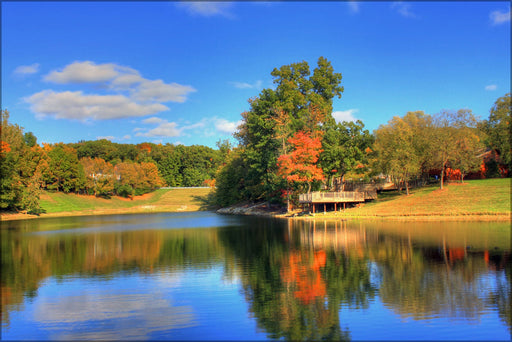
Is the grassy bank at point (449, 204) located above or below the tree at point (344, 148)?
below

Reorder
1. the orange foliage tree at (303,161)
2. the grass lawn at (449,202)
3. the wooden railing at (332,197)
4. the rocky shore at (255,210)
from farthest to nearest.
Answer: the rocky shore at (255,210), the orange foliage tree at (303,161), the wooden railing at (332,197), the grass lawn at (449,202)

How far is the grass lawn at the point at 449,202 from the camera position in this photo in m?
38.8

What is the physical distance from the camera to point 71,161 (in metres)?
89.6

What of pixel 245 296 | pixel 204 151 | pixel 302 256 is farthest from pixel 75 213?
pixel 245 296

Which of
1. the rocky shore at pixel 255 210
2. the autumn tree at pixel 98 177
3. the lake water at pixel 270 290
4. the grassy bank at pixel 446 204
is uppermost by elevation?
the autumn tree at pixel 98 177

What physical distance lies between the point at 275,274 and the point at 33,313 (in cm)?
994

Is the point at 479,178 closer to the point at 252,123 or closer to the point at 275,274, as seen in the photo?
the point at 252,123

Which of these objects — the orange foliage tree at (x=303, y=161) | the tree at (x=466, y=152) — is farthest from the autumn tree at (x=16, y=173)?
the tree at (x=466, y=152)

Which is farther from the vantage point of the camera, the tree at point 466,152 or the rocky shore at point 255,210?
the rocky shore at point 255,210

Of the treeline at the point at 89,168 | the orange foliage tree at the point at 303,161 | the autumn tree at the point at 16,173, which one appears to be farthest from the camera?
the treeline at the point at 89,168

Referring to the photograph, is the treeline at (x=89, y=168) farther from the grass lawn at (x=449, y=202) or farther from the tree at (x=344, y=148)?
the grass lawn at (x=449, y=202)

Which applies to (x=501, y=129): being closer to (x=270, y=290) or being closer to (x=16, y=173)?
(x=270, y=290)

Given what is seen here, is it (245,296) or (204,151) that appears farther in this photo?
(204,151)

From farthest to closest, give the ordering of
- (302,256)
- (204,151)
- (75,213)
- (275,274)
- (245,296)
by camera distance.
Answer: (204,151) → (75,213) → (302,256) → (275,274) → (245,296)
